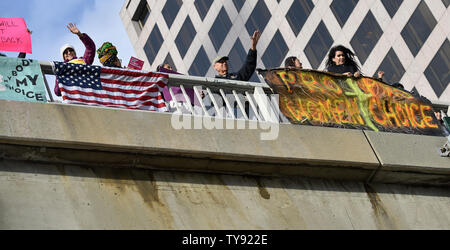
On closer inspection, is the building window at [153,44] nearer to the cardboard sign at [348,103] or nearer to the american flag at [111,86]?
the cardboard sign at [348,103]

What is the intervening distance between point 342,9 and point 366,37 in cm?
212

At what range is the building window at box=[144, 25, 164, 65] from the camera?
170 feet

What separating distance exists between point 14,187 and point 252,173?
2.74 m

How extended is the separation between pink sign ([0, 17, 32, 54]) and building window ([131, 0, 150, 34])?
1740 inches

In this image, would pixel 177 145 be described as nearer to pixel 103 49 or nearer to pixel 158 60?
pixel 103 49

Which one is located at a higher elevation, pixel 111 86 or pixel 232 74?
pixel 232 74

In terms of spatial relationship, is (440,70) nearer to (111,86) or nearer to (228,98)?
(228,98)

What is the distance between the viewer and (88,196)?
7.87 m

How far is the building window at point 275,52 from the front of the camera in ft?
142


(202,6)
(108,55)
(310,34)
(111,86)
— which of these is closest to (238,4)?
(202,6)

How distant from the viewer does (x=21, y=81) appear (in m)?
8.60

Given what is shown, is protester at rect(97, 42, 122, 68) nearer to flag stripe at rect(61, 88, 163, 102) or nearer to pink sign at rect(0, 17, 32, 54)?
pink sign at rect(0, 17, 32, 54)

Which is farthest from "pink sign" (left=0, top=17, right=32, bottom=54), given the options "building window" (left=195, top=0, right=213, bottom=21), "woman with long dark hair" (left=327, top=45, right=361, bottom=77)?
"building window" (left=195, top=0, right=213, bottom=21)
